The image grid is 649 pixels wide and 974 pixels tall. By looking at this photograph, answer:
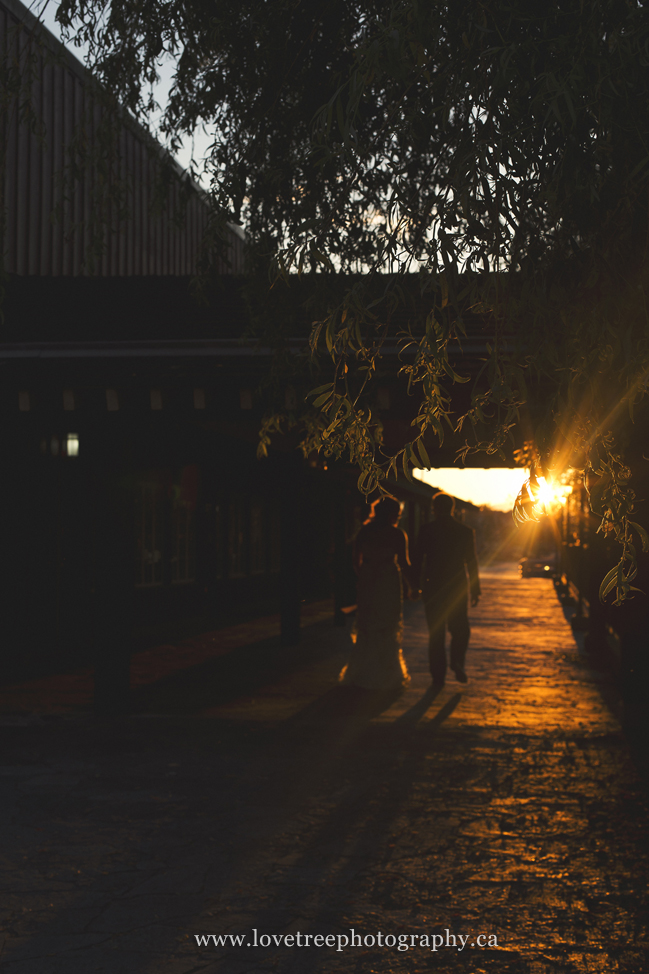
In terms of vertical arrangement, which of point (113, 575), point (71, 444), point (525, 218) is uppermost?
point (525, 218)

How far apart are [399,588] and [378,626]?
469mm

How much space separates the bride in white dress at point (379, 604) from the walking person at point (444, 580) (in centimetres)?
32

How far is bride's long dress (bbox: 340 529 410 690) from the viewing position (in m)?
8.83

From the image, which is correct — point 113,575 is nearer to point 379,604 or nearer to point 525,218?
point 379,604

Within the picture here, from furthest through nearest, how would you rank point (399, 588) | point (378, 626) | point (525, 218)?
point (399, 588) < point (378, 626) < point (525, 218)

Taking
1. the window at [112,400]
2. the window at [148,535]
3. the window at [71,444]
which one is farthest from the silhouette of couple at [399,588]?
the window at [148,535]

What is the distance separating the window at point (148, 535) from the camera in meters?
15.2

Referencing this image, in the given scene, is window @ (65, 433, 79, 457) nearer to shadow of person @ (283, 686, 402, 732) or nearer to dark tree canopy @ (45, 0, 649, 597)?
shadow of person @ (283, 686, 402, 732)

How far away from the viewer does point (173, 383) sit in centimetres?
806

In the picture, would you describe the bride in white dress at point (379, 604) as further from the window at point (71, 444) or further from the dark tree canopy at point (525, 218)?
the window at point (71, 444)

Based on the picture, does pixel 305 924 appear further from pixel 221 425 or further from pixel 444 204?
pixel 221 425

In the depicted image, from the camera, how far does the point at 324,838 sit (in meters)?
4.71

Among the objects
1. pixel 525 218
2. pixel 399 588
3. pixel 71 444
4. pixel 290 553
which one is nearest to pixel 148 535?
pixel 71 444

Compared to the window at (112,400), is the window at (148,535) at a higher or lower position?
lower
